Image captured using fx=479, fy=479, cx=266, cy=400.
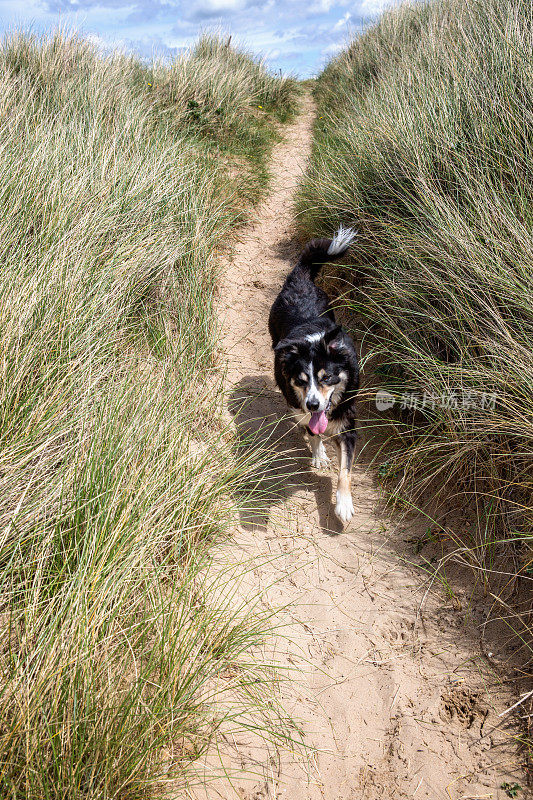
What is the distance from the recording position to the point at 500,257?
2.77m

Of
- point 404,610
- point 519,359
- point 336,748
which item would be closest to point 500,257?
point 519,359

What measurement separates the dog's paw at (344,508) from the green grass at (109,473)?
0.60 metres

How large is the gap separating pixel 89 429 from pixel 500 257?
8.03 ft

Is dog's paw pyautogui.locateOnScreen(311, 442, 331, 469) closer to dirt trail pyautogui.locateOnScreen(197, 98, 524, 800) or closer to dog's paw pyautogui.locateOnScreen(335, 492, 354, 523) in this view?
dirt trail pyautogui.locateOnScreen(197, 98, 524, 800)

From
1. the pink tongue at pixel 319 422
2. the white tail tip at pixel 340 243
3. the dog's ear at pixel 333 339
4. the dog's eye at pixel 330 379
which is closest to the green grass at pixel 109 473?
the pink tongue at pixel 319 422

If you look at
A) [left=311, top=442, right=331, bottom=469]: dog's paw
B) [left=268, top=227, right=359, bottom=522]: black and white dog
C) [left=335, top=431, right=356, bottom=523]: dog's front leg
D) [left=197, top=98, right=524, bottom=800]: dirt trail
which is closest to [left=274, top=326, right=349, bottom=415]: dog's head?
[left=268, top=227, right=359, bottom=522]: black and white dog

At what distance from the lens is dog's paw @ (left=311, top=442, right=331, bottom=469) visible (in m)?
3.30

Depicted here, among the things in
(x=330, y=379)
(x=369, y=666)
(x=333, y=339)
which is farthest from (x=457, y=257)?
(x=369, y=666)

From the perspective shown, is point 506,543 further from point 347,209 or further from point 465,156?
point 347,209

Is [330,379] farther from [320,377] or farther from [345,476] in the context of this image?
[345,476]

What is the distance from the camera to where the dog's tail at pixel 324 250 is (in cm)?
362

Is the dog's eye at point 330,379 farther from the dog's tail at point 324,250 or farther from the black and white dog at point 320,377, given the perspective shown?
the dog's tail at point 324,250

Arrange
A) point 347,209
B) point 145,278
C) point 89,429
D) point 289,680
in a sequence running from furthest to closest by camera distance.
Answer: point 347,209, point 145,278, point 89,429, point 289,680

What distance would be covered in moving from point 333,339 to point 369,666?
5.85 feet
